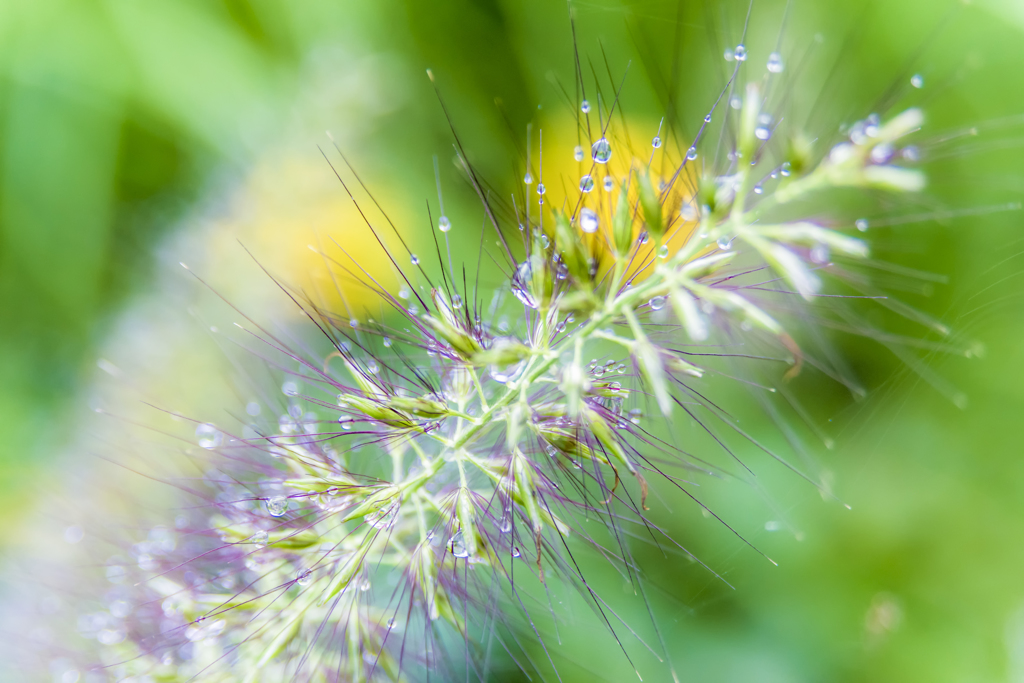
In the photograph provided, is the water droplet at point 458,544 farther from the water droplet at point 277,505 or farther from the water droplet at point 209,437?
the water droplet at point 209,437

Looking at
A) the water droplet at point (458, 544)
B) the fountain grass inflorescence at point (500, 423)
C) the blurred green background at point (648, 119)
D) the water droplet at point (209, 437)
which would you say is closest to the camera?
the fountain grass inflorescence at point (500, 423)

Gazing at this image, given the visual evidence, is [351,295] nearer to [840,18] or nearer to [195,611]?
[195,611]

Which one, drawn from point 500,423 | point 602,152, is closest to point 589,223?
point 602,152

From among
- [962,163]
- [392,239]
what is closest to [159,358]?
A: [392,239]

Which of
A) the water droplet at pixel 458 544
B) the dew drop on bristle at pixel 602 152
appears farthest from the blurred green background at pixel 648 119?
the water droplet at pixel 458 544

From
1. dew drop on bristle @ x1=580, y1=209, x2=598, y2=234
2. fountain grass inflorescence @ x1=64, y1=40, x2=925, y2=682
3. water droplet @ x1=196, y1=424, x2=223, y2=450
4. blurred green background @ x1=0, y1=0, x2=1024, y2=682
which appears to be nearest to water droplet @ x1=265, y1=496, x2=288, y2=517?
fountain grass inflorescence @ x1=64, y1=40, x2=925, y2=682

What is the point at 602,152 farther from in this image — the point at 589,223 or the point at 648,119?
the point at 648,119
